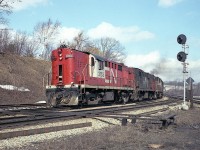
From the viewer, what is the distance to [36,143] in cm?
824

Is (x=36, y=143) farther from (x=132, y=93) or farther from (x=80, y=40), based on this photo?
(x=80, y=40)

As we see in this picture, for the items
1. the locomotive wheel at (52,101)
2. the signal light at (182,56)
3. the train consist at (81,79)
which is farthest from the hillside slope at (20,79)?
the signal light at (182,56)

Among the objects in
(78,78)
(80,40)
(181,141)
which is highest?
(80,40)

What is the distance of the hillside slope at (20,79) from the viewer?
29.2m

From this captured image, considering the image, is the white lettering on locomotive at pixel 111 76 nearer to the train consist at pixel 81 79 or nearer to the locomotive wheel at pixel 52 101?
the train consist at pixel 81 79

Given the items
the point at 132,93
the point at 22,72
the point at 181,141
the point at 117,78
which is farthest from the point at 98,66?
the point at 22,72

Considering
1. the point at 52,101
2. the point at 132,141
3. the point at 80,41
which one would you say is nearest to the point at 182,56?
the point at 52,101

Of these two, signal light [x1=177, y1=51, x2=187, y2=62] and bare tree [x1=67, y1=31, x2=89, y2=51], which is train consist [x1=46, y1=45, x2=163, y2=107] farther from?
bare tree [x1=67, y1=31, x2=89, y2=51]

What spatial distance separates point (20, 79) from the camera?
35.4m

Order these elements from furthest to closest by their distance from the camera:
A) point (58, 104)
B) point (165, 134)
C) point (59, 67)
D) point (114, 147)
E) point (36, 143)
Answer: point (59, 67), point (58, 104), point (165, 134), point (36, 143), point (114, 147)

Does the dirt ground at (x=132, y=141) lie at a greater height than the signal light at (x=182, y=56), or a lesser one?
lesser

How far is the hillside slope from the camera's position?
2915 cm

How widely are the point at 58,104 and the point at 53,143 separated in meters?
10.9

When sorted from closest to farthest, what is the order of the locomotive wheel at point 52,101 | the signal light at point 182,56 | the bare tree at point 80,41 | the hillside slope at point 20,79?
the locomotive wheel at point 52,101
the signal light at point 182,56
the hillside slope at point 20,79
the bare tree at point 80,41
